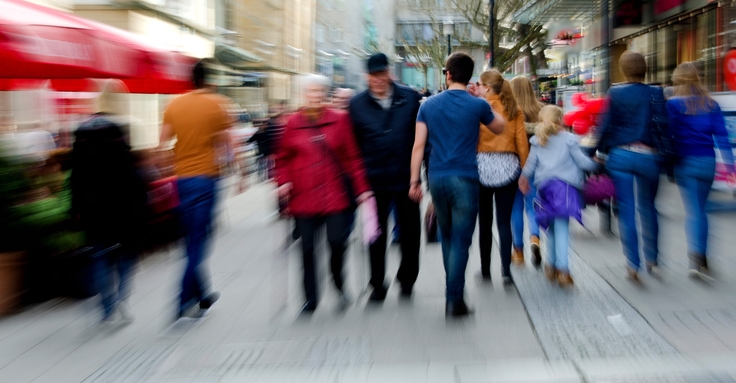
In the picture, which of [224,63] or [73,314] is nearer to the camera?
[73,314]

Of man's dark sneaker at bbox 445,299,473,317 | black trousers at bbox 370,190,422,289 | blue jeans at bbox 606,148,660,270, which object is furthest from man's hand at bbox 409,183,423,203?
Result: blue jeans at bbox 606,148,660,270

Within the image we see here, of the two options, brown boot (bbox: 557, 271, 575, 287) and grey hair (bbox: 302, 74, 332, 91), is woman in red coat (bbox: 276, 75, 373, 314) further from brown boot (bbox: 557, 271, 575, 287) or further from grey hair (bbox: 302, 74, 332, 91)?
brown boot (bbox: 557, 271, 575, 287)

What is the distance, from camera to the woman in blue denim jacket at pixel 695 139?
6.17 m

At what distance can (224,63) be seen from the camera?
23.1 m

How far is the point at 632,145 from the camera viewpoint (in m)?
6.11

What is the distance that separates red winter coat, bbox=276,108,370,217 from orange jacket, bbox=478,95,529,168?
1.13 m

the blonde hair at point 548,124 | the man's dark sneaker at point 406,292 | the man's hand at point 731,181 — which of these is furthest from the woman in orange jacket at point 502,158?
the man's hand at point 731,181

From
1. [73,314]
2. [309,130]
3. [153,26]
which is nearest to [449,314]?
[309,130]

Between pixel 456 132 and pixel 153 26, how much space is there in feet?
51.9

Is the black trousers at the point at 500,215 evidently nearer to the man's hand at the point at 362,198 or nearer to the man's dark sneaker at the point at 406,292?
the man's dark sneaker at the point at 406,292

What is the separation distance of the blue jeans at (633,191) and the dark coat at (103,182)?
3.52m

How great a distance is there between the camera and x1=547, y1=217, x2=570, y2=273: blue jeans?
20.3 feet

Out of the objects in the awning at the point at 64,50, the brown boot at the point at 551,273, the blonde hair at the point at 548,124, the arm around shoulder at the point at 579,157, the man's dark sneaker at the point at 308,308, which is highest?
the awning at the point at 64,50

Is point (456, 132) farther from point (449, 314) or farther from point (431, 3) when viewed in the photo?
point (431, 3)
